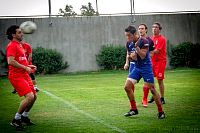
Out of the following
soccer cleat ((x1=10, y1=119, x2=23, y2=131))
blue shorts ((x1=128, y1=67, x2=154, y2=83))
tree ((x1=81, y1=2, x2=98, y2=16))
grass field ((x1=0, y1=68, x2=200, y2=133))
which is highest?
tree ((x1=81, y1=2, x2=98, y2=16))

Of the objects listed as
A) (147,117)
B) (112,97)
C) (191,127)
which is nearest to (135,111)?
(147,117)

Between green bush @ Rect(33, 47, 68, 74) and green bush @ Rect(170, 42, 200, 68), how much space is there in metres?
8.34

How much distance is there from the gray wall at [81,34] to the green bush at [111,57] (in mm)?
449

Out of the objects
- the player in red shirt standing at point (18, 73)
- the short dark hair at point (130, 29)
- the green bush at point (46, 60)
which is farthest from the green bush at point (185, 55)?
the player in red shirt standing at point (18, 73)

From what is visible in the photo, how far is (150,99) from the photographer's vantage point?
42.7 ft

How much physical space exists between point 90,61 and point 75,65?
1.14 m

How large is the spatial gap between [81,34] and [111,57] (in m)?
2.69

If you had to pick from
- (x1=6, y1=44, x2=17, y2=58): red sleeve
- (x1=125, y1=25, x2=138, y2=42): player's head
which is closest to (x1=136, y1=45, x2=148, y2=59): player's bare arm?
(x1=125, y1=25, x2=138, y2=42): player's head

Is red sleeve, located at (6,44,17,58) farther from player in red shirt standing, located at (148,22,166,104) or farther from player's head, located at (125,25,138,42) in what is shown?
player in red shirt standing, located at (148,22,166,104)

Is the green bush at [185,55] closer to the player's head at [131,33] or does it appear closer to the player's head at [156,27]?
the player's head at [156,27]

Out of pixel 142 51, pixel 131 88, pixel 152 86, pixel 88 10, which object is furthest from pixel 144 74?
pixel 88 10

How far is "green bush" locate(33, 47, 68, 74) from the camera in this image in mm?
28281

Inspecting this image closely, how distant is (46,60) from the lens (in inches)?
1117

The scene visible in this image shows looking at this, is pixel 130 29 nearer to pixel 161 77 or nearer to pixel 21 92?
pixel 21 92
